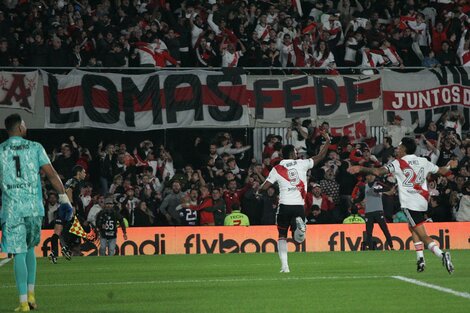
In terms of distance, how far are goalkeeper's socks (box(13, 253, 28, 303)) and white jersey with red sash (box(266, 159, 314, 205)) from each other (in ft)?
24.2

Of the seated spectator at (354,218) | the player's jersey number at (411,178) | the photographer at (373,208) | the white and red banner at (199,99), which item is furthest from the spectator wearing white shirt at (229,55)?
the player's jersey number at (411,178)

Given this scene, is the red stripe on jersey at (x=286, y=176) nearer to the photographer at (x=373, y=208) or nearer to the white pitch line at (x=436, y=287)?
the white pitch line at (x=436, y=287)

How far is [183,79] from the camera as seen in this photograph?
2989 centimetres

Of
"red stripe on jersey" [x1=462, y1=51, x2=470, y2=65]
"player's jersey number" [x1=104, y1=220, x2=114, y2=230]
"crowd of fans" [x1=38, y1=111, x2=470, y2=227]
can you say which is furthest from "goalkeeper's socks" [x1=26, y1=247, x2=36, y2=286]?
"red stripe on jersey" [x1=462, y1=51, x2=470, y2=65]

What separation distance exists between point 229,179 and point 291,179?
32.6 feet

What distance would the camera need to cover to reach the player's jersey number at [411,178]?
18.2m

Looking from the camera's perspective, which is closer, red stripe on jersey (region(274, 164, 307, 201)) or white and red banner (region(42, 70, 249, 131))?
red stripe on jersey (region(274, 164, 307, 201))

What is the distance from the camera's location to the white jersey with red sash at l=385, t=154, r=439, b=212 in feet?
59.7

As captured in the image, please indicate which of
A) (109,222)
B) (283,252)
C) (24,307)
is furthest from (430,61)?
(24,307)

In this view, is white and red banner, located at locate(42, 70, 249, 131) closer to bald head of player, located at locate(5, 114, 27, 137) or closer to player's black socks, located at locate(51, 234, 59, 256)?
player's black socks, located at locate(51, 234, 59, 256)

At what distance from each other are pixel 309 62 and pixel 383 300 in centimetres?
1891

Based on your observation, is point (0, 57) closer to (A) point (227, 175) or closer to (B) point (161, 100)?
(B) point (161, 100)

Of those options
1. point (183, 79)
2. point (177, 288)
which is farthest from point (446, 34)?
point (177, 288)

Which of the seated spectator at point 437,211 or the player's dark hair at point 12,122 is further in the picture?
the seated spectator at point 437,211
